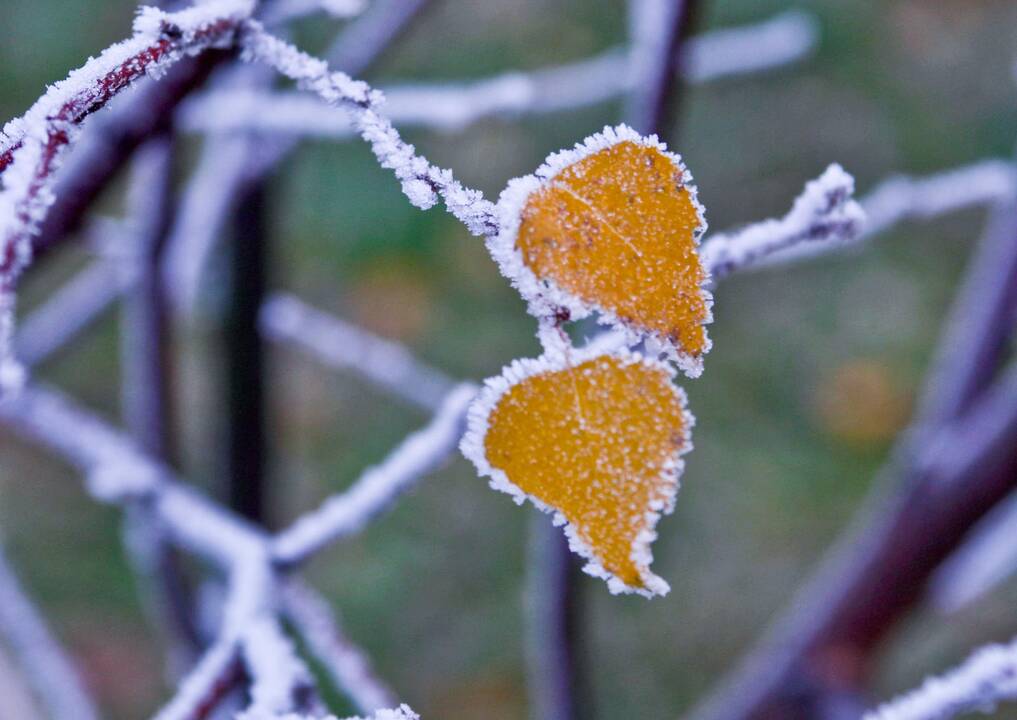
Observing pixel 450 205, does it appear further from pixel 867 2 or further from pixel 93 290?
pixel 867 2

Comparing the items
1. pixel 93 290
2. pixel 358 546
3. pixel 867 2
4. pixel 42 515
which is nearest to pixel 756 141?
pixel 867 2

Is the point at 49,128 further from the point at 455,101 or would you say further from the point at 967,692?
the point at 455,101

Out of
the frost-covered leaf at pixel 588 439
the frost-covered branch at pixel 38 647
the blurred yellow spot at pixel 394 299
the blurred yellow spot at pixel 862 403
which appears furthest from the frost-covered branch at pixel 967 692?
the blurred yellow spot at pixel 394 299

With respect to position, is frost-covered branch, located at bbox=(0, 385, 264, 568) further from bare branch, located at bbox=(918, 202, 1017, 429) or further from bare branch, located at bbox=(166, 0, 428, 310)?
bare branch, located at bbox=(918, 202, 1017, 429)

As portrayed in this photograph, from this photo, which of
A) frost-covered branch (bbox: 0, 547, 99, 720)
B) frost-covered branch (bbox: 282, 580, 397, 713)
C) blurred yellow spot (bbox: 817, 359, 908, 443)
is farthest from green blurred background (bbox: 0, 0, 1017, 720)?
frost-covered branch (bbox: 282, 580, 397, 713)

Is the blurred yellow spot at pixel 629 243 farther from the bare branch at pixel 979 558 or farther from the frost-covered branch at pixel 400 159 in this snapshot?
the bare branch at pixel 979 558

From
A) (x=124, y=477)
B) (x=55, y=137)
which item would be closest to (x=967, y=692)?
(x=55, y=137)
